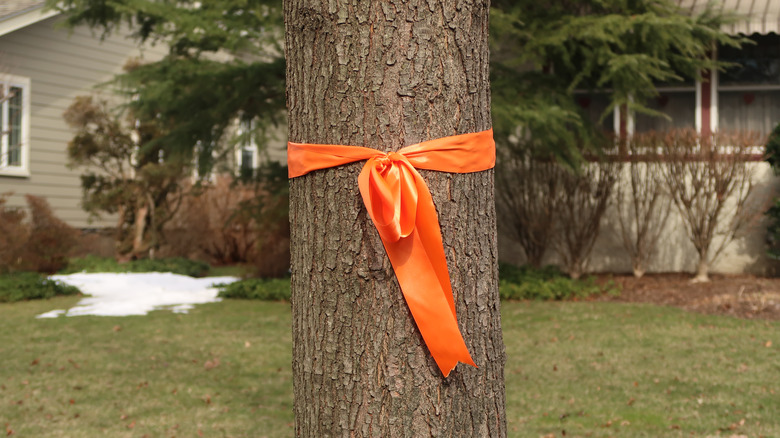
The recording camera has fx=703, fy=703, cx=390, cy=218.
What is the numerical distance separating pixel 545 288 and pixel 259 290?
156 inches

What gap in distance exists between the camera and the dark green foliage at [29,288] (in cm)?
958

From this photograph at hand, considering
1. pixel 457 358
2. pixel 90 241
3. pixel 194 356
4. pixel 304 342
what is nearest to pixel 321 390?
pixel 304 342

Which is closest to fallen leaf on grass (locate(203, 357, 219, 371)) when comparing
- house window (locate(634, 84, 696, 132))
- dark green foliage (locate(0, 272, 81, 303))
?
dark green foliage (locate(0, 272, 81, 303))

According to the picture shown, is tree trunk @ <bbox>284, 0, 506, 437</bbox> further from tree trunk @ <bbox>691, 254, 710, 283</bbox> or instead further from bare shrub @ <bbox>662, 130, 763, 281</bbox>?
tree trunk @ <bbox>691, 254, 710, 283</bbox>

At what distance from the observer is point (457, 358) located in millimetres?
1991

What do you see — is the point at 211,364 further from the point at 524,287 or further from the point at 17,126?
the point at 17,126

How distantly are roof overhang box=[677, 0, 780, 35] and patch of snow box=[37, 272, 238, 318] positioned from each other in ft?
27.2

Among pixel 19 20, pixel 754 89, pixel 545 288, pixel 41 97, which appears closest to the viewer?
pixel 545 288

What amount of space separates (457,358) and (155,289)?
30.8 feet

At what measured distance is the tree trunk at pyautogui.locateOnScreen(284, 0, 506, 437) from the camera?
6.53 feet

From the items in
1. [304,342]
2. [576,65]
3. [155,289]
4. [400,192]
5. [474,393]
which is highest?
[576,65]

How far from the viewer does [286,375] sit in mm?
5652

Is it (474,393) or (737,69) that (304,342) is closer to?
(474,393)

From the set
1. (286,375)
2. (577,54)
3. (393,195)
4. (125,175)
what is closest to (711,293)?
(577,54)
